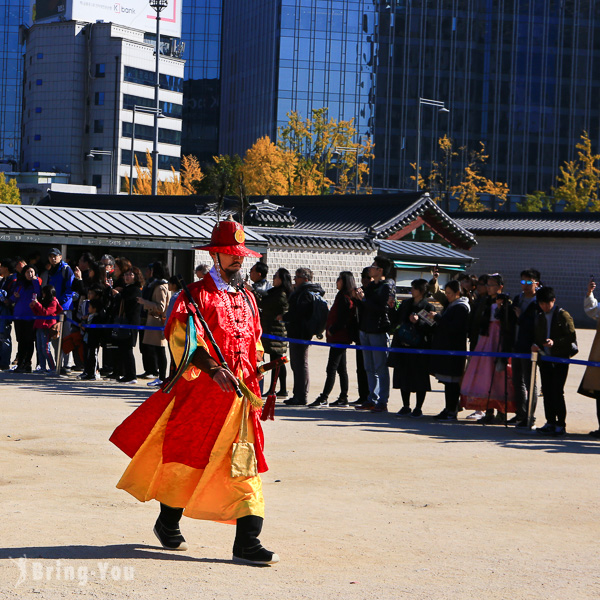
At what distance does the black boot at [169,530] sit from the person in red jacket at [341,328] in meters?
7.73

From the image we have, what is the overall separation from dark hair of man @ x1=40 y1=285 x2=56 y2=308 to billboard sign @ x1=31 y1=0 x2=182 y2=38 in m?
81.8

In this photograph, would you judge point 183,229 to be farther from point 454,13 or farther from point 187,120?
point 187,120

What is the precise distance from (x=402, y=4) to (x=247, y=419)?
82250 millimetres

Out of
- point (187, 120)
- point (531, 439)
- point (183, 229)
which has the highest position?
point (187, 120)

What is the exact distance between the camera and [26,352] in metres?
16.2

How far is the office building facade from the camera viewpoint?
91688mm

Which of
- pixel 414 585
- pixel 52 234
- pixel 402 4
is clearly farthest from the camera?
pixel 402 4

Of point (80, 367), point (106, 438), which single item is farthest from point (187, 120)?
point (106, 438)

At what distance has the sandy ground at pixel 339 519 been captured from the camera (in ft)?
17.5

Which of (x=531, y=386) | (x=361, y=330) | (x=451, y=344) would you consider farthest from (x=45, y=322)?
(x=531, y=386)

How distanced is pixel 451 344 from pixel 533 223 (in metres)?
33.1

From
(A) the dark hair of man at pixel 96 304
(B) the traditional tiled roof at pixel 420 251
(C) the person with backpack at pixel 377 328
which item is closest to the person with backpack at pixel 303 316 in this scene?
(C) the person with backpack at pixel 377 328

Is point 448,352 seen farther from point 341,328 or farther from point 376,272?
point 341,328

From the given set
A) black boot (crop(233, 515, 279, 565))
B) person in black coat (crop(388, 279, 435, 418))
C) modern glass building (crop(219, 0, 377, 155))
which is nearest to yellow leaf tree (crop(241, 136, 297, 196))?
modern glass building (crop(219, 0, 377, 155))
